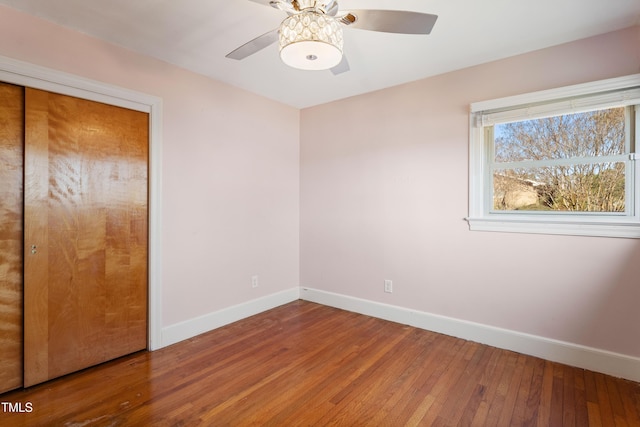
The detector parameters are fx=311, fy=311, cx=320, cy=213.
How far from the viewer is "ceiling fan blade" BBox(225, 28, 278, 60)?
173cm

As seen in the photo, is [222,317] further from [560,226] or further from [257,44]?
[560,226]

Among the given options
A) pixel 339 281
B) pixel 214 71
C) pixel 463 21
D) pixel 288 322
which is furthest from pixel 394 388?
pixel 214 71

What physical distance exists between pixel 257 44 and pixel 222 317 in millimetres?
2485

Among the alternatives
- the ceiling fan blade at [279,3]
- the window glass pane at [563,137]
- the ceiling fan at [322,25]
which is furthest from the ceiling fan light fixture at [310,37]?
the window glass pane at [563,137]

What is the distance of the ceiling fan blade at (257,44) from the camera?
1725mm

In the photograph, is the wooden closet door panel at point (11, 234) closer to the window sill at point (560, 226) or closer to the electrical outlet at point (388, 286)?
the electrical outlet at point (388, 286)

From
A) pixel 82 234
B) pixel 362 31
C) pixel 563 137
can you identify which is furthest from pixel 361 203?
pixel 82 234

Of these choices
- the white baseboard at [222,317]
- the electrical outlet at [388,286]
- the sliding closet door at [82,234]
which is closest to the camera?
the sliding closet door at [82,234]

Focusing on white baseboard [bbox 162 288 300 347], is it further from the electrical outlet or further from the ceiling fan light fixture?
the ceiling fan light fixture

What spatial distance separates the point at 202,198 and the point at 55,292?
1282 mm

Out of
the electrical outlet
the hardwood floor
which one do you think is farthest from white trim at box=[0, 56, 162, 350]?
the electrical outlet

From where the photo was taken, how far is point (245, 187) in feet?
11.1

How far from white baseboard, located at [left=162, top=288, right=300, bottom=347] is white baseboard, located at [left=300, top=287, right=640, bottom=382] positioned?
68 centimetres

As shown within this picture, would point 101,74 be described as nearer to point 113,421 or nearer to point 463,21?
point 113,421
